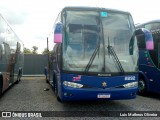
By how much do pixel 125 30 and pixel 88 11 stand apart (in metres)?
1.28

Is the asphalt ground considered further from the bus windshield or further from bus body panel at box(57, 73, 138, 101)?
the bus windshield

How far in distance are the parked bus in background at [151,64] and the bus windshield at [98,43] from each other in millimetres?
2104

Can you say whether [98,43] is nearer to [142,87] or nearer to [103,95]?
[103,95]

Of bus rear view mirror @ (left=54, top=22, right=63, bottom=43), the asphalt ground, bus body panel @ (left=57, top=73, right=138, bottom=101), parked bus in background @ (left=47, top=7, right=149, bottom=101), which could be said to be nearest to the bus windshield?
parked bus in background @ (left=47, top=7, right=149, bottom=101)

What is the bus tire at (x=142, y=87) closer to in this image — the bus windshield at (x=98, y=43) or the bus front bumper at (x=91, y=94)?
the bus windshield at (x=98, y=43)

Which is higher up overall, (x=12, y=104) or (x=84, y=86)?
(x=84, y=86)

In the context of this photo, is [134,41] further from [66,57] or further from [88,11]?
[66,57]

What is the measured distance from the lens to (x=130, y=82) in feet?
25.6

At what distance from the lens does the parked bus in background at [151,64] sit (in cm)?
1032

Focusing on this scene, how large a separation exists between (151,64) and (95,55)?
3994 millimetres

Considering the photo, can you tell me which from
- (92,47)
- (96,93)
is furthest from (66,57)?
(96,93)

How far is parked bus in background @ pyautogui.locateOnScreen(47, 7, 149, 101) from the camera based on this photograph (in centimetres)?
742

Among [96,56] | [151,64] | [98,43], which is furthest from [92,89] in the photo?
[151,64]

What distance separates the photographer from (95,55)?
7.56 meters
